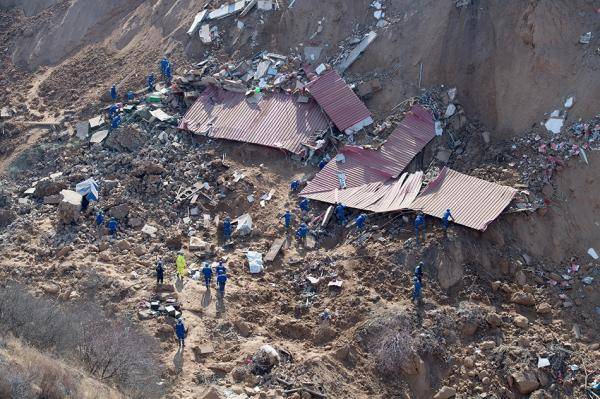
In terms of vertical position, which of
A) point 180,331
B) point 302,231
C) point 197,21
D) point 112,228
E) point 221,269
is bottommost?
point 302,231

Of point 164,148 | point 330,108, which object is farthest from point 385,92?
point 164,148

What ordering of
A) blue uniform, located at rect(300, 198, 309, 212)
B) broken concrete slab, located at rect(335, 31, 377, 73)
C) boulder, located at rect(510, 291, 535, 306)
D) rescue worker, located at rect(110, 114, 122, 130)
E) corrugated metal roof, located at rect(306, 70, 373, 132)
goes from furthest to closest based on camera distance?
rescue worker, located at rect(110, 114, 122, 130), broken concrete slab, located at rect(335, 31, 377, 73), corrugated metal roof, located at rect(306, 70, 373, 132), blue uniform, located at rect(300, 198, 309, 212), boulder, located at rect(510, 291, 535, 306)

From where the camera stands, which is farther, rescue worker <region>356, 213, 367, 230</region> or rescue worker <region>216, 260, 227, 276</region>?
rescue worker <region>356, 213, 367, 230</region>

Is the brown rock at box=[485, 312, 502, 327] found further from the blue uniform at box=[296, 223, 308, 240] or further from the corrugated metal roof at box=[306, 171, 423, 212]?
the blue uniform at box=[296, 223, 308, 240]

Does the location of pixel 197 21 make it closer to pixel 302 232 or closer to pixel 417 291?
pixel 302 232

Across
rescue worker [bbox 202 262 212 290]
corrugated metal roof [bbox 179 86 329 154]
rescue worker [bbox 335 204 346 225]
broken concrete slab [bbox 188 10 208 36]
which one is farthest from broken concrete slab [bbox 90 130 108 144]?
rescue worker [bbox 335 204 346 225]

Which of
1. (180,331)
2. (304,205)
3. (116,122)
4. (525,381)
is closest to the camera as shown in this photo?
(525,381)

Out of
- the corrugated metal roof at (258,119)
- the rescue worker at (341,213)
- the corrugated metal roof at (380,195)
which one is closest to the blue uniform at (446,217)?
the corrugated metal roof at (380,195)

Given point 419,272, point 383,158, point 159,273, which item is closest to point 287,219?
point 383,158
